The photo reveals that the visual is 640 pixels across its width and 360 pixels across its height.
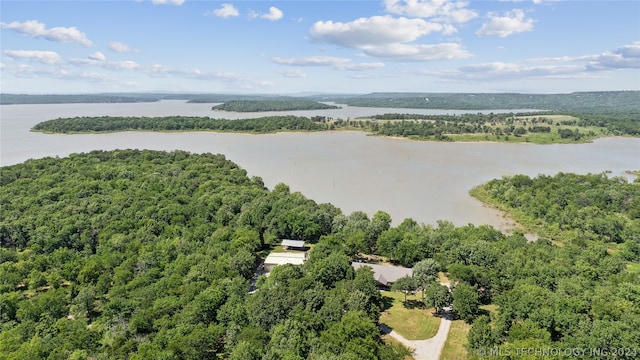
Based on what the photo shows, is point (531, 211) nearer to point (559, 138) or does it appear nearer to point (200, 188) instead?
point (200, 188)

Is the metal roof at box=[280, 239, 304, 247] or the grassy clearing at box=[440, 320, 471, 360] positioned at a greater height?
the metal roof at box=[280, 239, 304, 247]

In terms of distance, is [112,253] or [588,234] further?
[588,234]

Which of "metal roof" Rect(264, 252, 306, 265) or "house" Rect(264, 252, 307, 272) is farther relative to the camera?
"metal roof" Rect(264, 252, 306, 265)

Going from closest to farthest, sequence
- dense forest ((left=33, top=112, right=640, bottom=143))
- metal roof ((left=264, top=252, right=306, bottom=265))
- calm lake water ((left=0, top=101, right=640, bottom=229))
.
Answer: metal roof ((left=264, top=252, right=306, bottom=265)) → calm lake water ((left=0, top=101, right=640, bottom=229)) → dense forest ((left=33, top=112, right=640, bottom=143))

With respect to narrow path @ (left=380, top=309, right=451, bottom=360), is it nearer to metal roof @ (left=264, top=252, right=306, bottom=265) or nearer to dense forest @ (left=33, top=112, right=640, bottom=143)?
metal roof @ (left=264, top=252, right=306, bottom=265)

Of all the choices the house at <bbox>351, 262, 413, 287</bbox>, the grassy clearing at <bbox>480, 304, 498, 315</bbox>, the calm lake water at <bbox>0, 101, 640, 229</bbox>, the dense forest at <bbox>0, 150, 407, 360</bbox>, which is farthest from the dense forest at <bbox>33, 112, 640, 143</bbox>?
the grassy clearing at <bbox>480, 304, 498, 315</bbox>

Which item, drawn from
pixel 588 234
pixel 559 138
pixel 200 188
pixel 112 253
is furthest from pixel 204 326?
pixel 559 138

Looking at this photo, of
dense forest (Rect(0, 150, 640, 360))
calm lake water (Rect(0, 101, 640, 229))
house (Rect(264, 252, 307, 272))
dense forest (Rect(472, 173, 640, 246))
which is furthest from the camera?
calm lake water (Rect(0, 101, 640, 229))

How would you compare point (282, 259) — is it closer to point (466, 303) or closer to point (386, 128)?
point (466, 303)
